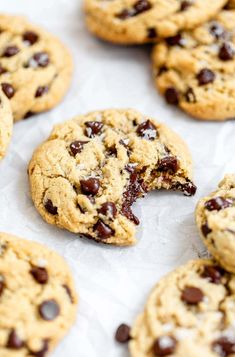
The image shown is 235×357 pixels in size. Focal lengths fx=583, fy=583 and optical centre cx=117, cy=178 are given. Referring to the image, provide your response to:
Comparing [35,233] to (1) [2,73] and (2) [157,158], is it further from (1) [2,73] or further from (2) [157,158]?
(1) [2,73]

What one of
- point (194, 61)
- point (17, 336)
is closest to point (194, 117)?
point (194, 61)

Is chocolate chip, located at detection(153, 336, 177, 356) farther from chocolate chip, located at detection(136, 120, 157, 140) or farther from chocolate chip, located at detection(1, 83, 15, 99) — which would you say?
chocolate chip, located at detection(1, 83, 15, 99)

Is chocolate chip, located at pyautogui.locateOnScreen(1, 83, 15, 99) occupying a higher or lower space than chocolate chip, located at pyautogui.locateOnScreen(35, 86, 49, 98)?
higher

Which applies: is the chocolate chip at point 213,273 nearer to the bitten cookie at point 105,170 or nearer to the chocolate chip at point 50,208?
the bitten cookie at point 105,170

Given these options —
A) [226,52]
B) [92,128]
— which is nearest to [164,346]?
[92,128]

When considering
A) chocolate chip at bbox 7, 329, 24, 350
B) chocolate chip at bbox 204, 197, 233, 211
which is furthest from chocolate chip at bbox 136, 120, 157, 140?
chocolate chip at bbox 7, 329, 24, 350

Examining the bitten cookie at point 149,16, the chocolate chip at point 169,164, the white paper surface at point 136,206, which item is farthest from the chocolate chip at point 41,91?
the chocolate chip at point 169,164

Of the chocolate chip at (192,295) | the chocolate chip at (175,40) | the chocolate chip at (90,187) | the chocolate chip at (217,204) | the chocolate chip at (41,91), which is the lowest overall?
the chocolate chip at (192,295)
